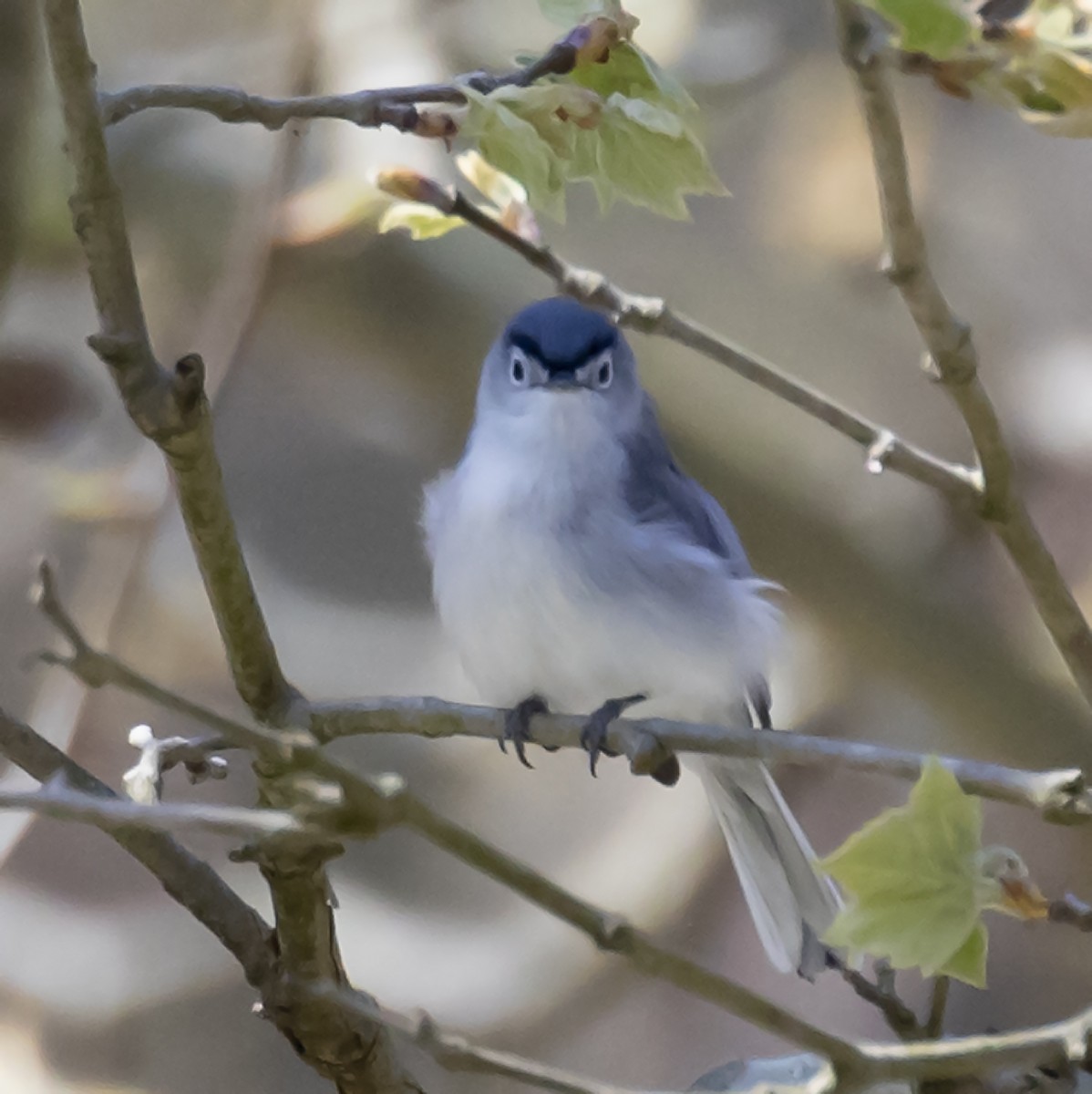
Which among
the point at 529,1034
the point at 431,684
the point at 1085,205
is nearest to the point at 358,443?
the point at 431,684

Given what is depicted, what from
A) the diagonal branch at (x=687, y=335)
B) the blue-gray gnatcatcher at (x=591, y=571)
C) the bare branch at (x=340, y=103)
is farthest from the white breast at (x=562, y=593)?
the bare branch at (x=340, y=103)

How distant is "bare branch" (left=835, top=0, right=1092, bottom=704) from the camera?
575 millimetres

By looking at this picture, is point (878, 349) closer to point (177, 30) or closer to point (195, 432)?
point (177, 30)

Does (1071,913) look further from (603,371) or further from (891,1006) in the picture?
(603,371)

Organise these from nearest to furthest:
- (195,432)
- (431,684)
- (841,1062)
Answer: (841,1062), (195,432), (431,684)

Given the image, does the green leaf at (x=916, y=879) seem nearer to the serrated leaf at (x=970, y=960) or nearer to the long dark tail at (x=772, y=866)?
the serrated leaf at (x=970, y=960)

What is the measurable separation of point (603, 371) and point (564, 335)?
0.04 metres

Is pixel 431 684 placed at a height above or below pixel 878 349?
below

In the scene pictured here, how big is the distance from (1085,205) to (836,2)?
0.97 meters

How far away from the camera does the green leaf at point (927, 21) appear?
41cm

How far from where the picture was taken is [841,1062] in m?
0.50

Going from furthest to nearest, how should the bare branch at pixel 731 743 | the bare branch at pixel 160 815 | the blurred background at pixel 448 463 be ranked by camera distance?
1. the blurred background at pixel 448 463
2. the bare branch at pixel 731 743
3. the bare branch at pixel 160 815

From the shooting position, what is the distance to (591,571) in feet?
3.00

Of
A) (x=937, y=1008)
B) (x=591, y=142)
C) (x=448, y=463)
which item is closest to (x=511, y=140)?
(x=591, y=142)
